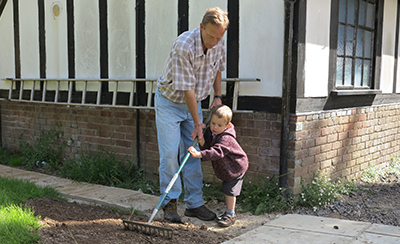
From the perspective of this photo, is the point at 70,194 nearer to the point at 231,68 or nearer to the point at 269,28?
the point at 231,68

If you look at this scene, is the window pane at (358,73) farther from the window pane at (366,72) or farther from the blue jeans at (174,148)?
the blue jeans at (174,148)

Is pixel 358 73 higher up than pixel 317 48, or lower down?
lower down

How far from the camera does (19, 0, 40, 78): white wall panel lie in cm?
671

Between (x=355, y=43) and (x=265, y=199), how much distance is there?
2.45 metres

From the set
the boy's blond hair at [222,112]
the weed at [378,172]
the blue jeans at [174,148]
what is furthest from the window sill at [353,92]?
the blue jeans at [174,148]

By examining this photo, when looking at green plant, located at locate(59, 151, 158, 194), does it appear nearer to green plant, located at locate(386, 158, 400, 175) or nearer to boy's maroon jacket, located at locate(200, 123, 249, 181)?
boy's maroon jacket, located at locate(200, 123, 249, 181)

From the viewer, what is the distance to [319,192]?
4324mm

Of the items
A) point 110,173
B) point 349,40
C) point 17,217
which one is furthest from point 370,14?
point 17,217

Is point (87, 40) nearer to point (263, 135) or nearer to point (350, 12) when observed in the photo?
point (263, 135)

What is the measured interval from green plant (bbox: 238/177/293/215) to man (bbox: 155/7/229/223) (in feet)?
1.62

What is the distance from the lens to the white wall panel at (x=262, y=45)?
4.15 metres

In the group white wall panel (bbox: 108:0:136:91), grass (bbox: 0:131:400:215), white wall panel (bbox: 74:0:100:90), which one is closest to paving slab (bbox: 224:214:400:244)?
grass (bbox: 0:131:400:215)

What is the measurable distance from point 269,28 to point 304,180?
64.4 inches

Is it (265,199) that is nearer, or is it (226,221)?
(226,221)
